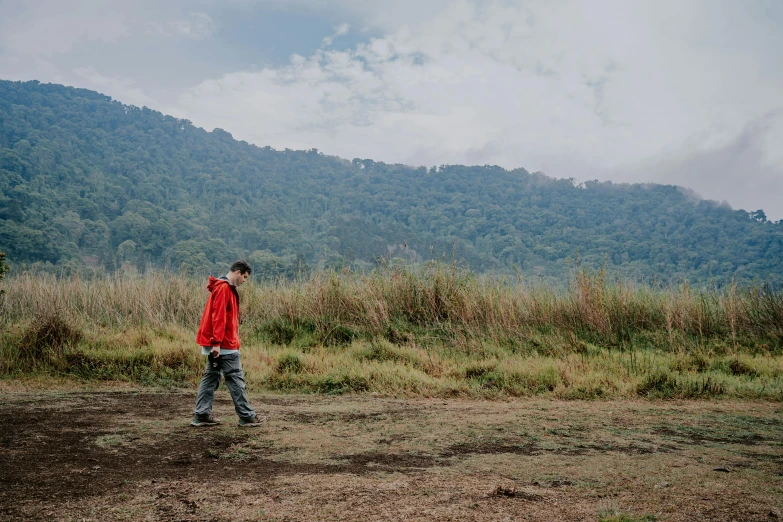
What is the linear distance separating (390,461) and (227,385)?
2171 mm

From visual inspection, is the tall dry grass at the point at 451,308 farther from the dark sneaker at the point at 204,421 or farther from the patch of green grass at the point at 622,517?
the patch of green grass at the point at 622,517

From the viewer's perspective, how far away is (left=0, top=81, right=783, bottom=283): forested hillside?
153 ft

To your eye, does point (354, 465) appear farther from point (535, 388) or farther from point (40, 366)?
point (40, 366)

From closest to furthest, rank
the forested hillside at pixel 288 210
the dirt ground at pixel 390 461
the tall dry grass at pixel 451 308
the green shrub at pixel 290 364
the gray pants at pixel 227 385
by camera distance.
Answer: the dirt ground at pixel 390 461 < the gray pants at pixel 227 385 < the green shrub at pixel 290 364 < the tall dry grass at pixel 451 308 < the forested hillside at pixel 288 210

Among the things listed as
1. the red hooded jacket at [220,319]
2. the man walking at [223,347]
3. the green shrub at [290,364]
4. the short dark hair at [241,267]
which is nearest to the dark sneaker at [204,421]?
the man walking at [223,347]

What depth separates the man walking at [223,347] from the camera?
5.66 meters

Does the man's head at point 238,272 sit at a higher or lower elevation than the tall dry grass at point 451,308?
higher

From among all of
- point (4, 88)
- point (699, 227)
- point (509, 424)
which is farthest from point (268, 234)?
point (4, 88)

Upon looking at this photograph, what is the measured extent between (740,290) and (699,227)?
1947 inches

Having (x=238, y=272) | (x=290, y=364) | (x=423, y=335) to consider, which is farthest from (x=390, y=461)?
(x=423, y=335)

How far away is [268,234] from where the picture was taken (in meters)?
57.2

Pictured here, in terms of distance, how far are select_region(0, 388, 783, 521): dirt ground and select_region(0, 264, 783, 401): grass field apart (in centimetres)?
114

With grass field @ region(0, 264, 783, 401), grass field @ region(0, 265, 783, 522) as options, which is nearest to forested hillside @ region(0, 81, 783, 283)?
grass field @ region(0, 264, 783, 401)

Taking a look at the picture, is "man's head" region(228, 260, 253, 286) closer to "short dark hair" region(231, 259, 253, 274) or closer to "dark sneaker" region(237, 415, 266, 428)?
"short dark hair" region(231, 259, 253, 274)
